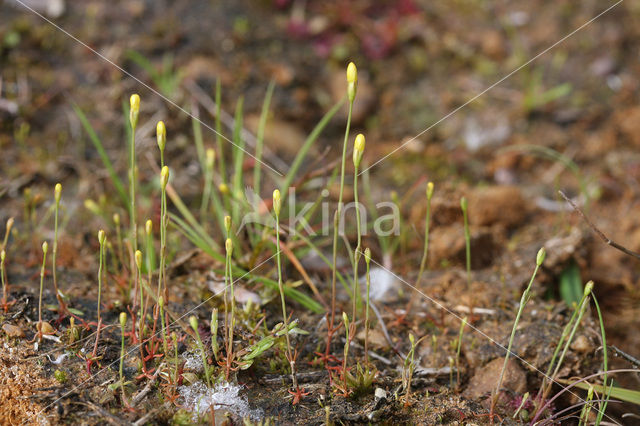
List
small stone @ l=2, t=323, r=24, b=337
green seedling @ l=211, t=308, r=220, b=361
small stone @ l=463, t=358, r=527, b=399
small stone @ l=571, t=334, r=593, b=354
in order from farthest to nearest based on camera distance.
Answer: small stone @ l=571, t=334, r=593, b=354
small stone @ l=463, t=358, r=527, b=399
small stone @ l=2, t=323, r=24, b=337
green seedling @ l=211, t=308, r=220, b=361

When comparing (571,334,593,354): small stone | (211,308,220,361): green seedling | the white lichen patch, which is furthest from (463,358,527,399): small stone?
(211,308,220,361): green seedling

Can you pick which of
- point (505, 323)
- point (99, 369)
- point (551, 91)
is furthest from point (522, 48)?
point (99, 369)

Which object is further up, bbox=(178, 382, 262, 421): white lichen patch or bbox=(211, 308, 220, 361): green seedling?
bbox=(211, 308, 220, 361): green seedling

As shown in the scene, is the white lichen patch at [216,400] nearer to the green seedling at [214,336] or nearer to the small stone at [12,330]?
the green seedling at [214,336]

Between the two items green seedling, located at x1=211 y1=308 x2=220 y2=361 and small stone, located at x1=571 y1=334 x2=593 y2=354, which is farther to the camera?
small stone, located at x1=571 y1=334 x2=593 y2=354

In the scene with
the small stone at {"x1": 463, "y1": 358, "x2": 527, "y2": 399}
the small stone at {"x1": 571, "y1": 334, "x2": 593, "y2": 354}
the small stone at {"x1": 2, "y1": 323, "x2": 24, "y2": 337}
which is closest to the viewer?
the small stone at {"x1": 2, "y1": 323, "x2": 24, "y2": 337}

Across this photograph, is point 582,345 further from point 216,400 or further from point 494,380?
point 216,400

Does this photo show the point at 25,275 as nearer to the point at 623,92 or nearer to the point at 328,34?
the point at 328,34

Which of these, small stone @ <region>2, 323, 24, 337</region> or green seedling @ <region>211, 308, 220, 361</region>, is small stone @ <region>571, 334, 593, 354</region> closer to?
green seedling @ <region>211, 308, 220, 361</region>
